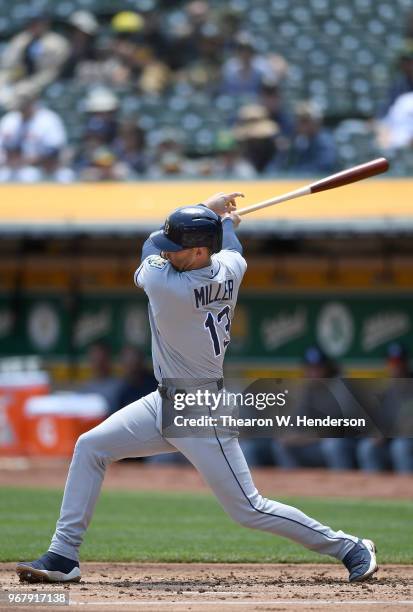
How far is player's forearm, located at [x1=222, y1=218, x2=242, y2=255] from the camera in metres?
5.23

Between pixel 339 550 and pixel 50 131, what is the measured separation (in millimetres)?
8328

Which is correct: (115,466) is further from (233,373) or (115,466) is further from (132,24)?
(132,24)

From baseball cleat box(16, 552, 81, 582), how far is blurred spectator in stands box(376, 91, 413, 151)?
748 cm

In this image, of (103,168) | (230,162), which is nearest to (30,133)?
(103,168)

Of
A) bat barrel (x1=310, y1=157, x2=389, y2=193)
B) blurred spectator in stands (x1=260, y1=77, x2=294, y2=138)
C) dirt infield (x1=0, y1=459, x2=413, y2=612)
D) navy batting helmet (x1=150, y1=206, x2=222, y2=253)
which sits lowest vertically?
dirt infield (x1=0, y1=459, x2=413, y2=612)

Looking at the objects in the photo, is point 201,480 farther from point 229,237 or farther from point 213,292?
point 213,292

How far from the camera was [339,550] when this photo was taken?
502 centimetres

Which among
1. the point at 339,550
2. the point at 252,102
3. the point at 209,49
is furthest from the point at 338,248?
the point at 339,550

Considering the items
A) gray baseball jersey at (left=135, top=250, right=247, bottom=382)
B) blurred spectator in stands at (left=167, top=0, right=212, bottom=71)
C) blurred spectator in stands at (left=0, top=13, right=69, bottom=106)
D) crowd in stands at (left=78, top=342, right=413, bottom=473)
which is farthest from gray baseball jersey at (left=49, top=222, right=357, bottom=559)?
blurred spectator in stands at (left=0, top=13, right=69, bottom=106)

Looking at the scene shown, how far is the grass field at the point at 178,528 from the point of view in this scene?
6332 millimetres

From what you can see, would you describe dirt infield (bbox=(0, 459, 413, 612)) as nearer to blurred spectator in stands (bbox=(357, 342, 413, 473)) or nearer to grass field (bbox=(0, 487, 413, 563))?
grass field (bbox=(0, 487, 413, 563))

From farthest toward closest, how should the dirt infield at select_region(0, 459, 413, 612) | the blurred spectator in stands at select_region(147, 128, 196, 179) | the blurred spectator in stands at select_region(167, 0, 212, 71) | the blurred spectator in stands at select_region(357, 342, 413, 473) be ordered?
1. the blurred spectator in stands at select_region(167, 0, 212, 71)
2. the blurred spectator in stands at select_region(147, 128, 196, 179)
3. the blurred spectator in stands at select_region(357, 342, 413, 473)
4. the dirt infield at select_region(0, 459, 413, 612)

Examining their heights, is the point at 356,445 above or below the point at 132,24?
below

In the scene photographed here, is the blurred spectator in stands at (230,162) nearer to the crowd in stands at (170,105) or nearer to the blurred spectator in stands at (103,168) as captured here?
the crowd in stands at (170,105)
